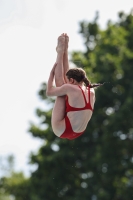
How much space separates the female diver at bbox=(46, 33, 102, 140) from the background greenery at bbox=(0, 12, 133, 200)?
18.9 m

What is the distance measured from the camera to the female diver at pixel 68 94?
883 cm

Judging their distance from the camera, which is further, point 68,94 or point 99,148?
point 99,148

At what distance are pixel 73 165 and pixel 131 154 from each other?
137 inches

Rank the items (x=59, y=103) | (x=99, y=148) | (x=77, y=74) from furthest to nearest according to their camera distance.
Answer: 1. (x=99, y=148)
2. (x=59, y=103)
3. (x=77, y=74)

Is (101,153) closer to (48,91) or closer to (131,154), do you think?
(131,154)

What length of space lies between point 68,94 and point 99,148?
20390 millimetres

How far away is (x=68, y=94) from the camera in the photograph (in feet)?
29.0

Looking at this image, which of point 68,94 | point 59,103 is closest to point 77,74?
point 68,94

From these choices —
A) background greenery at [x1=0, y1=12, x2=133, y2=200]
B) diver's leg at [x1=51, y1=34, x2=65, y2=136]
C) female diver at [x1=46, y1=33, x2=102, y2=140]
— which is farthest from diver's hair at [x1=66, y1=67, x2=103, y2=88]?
background greenery at [x1=0, y1=12, x2=133, y2=200]

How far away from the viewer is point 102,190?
28219 millimetres

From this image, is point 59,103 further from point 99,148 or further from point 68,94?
point 99,148

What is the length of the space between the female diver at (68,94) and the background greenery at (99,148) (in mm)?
18914

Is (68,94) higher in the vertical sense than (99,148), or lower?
higher

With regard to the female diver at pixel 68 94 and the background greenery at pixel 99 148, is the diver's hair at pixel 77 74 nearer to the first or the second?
the female diver at pixel 68 94
